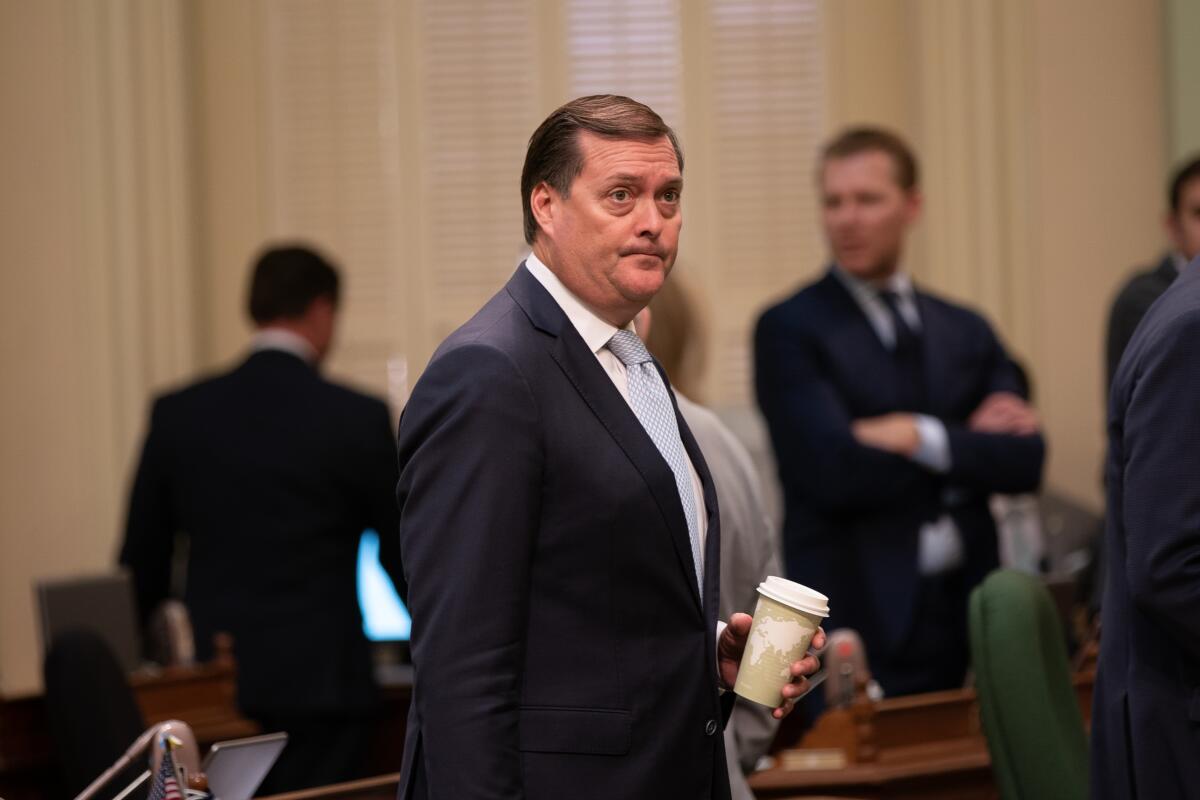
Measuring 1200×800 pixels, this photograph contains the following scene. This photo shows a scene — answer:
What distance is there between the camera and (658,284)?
195cm

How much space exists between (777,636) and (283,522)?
90.3 inches

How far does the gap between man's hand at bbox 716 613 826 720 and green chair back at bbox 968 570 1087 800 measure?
0.54 meters

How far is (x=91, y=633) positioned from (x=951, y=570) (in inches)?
68.3

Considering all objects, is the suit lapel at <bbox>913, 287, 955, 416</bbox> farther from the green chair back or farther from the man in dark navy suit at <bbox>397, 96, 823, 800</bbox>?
the man in dark navy suit at <bbox>397, 96, 823, 800</bbox>

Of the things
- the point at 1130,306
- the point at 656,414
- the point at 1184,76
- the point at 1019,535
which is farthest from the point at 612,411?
the point at 1184,76

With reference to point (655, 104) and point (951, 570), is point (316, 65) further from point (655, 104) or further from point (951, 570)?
point (951, 570)

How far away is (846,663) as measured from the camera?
3.15 m

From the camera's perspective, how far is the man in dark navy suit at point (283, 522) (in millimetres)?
4012

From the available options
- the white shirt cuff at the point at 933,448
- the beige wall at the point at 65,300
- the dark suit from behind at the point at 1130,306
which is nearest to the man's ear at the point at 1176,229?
the dark suit from behind at the point at 1130,306

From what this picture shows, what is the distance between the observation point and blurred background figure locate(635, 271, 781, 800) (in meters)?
2.61

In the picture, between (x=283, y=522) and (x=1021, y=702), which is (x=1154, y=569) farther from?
(x=283, y=522)

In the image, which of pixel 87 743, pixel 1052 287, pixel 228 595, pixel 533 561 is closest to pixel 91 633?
pixel 87 743

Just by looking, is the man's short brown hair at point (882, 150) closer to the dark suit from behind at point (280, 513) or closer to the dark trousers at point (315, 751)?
the dark suit from behind at point (280, 513)

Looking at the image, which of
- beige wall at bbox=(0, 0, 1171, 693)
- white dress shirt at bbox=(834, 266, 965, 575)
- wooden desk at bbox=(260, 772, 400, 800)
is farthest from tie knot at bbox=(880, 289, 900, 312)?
beige wall at bbox=(0, 0, 1171, 693)
